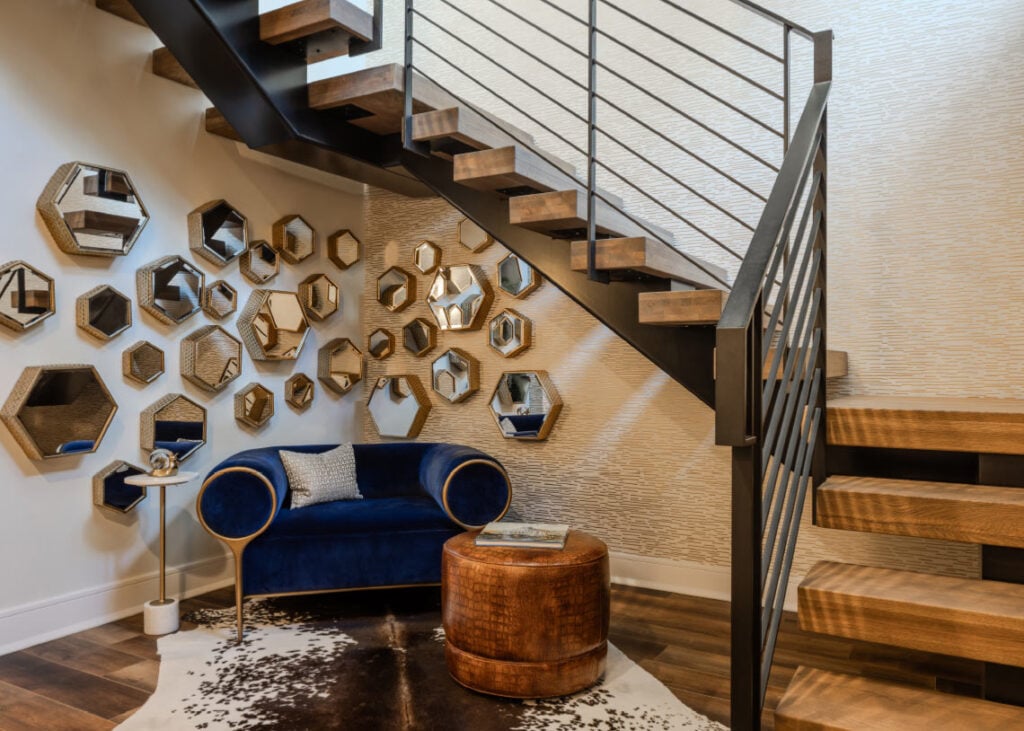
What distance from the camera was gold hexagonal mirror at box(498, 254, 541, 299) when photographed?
393 cm

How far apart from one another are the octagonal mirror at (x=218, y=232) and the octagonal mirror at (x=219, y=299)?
0.38 feet

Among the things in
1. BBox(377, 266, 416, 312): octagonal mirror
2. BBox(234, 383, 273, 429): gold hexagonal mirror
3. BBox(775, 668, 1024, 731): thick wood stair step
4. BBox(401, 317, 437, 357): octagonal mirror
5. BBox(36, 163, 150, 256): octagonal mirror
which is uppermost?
BBox(36, 163, 150, 256): octagonal mirror

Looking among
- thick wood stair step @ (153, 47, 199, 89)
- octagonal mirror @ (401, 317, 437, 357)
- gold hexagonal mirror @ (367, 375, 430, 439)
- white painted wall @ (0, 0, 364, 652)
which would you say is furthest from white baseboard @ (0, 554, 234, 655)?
thick wood stair step @ (153, 47, 199, 89)

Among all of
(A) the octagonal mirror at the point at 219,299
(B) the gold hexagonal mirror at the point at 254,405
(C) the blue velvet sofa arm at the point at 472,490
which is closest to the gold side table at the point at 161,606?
(B) the gold hexagonal mirror at the point at 254,405

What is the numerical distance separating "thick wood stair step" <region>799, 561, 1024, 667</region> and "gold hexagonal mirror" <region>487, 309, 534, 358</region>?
91.8 inches

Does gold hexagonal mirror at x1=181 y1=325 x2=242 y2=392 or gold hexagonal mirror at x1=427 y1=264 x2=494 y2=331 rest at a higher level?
gold hexagonal mirror at x1=427 y1=264 x2=494 y2=331

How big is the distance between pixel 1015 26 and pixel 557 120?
2.01 m

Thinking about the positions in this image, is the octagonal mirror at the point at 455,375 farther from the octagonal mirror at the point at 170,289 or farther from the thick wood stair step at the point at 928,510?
the thick wood stair step at the point at 928,510

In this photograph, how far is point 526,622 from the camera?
2328 mm

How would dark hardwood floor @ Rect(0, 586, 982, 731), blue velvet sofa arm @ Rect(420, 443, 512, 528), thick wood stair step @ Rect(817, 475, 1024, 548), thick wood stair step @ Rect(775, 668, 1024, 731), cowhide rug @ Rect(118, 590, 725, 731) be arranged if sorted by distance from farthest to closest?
blue velvet sofa arm @ Rect(420, 443, 512, 528), dark hardwood floor @ Rect(0, 586, 982, 731), cowhide rug @ Rect(118, 590, 725, 731), thick wood stair step @ Rect(817, 475, 1024, 548), thick wood stair step @ Rect(775, 668, 1024, 731)

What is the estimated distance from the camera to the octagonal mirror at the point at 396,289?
440 centimetres

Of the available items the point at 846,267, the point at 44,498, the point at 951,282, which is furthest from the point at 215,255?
the point at 951,282

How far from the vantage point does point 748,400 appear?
4.75 feet

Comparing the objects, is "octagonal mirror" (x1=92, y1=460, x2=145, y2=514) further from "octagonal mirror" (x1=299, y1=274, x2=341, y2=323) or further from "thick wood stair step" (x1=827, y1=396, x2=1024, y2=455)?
"thick wood stair step" (x1=827, y1=396, x2=1024, y2=455)
